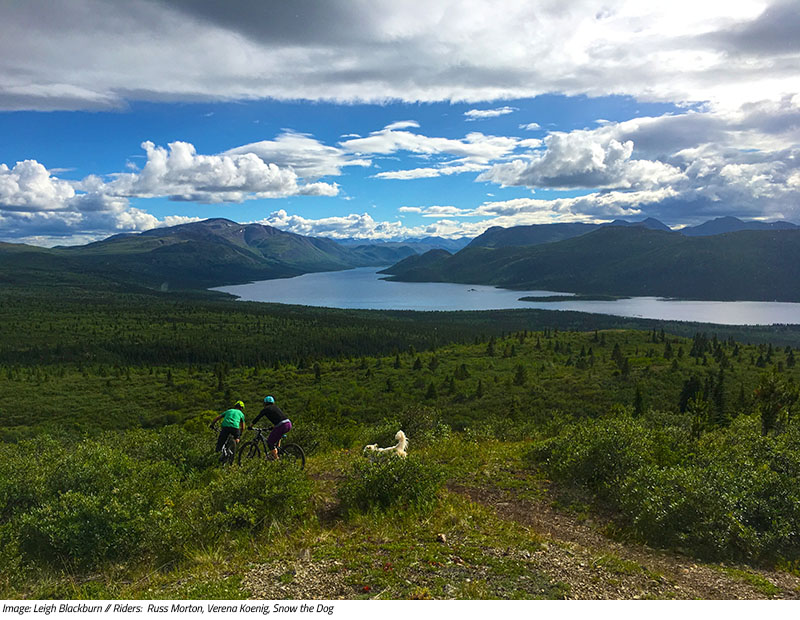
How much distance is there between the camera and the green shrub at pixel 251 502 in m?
10.0

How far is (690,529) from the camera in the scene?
33.5 feet

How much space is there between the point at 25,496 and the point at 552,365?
108 m

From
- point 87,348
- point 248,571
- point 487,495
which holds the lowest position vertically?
point 87,348

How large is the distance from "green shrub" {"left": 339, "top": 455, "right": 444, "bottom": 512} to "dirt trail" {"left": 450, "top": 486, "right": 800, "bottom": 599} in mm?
2956

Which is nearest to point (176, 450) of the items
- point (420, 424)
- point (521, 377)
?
point (420, 424)

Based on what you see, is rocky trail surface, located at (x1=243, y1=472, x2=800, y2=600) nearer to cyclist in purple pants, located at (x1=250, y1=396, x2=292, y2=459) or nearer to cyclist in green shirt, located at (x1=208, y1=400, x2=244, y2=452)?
A: cyclist in purple pants, located at (x1=250, y1=396, x2=292, y2=459)

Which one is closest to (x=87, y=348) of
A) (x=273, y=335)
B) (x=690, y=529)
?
(x=273, y=335)

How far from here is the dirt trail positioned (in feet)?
25.5

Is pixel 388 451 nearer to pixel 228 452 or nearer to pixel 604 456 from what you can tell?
pixel 228 452

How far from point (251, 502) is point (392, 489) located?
11.4 ft

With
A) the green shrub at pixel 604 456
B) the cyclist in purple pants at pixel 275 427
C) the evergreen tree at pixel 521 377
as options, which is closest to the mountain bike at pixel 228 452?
the cyclist in purple pants at pixel 275 427

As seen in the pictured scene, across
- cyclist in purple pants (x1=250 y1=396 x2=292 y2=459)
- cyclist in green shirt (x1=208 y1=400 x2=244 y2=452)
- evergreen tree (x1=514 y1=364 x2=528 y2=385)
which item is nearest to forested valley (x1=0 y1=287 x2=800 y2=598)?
cyclist in green shirt (x1=208 y1=400 x2=244 y2=452)

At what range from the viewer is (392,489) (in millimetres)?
11641

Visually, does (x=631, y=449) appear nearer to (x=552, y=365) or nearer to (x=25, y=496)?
(x=25, y=496)
